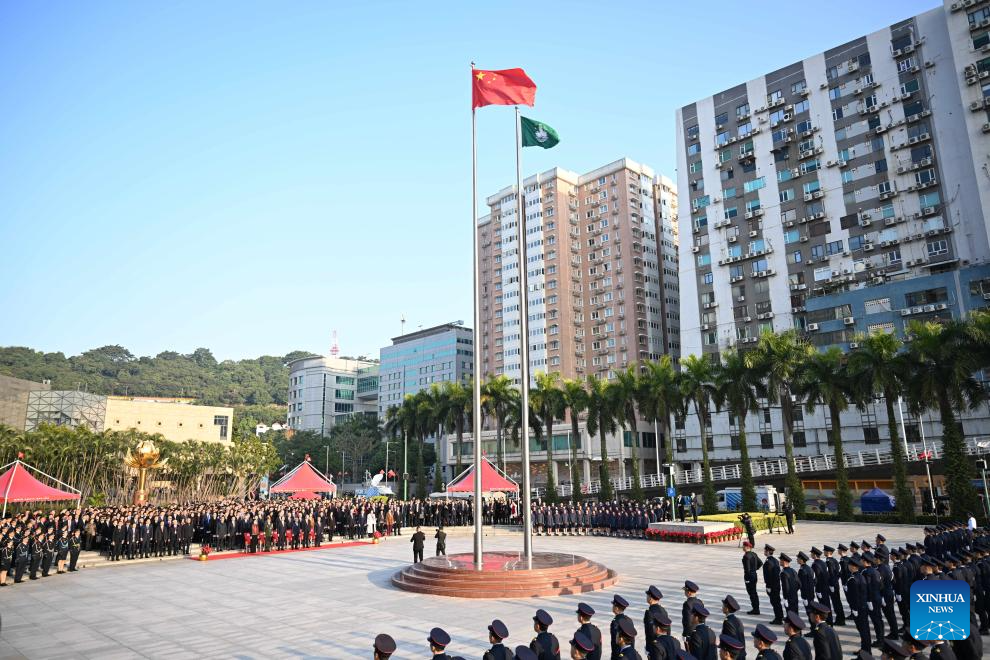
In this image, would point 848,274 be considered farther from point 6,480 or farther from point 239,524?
point 6,480

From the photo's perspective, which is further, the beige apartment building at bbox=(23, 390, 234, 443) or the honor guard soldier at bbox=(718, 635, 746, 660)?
the beige apartment building at bbox=(23, 390, 234, 443)

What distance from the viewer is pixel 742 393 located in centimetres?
4197

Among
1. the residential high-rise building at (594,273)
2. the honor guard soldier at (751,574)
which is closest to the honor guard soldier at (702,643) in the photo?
the honor guard soldier at (751,574)

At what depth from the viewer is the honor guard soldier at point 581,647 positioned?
755 cm

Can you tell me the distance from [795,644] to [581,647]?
282 centimetres

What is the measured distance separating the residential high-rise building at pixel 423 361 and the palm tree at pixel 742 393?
244ft

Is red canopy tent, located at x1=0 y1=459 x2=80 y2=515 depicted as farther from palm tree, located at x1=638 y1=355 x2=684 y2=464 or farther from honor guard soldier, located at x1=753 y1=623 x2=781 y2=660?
palm tree, located at x1=638 y1=355 x2=684 y2=464

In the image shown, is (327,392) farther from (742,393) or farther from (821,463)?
(742,393)

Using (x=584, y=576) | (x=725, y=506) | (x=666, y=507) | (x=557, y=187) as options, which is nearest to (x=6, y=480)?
(x=584, y=576)

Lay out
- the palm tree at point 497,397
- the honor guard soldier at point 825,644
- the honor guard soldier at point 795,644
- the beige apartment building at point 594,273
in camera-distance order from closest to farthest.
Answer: the honor guard soldier at point 795,644 → the honor guard soldier at point 825,644 → the palm tree at point 497,397 → the beige apartment building at point 594,273

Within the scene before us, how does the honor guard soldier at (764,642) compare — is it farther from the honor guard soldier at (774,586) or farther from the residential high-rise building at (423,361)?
the residential high-rise building at (423,361)

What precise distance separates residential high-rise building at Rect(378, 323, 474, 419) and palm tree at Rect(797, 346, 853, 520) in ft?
260

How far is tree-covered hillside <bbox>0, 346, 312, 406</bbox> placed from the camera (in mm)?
117450

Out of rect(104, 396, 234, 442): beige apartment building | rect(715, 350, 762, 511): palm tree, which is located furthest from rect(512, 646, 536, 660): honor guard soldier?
rect(104, 396, 234, 442): beige apartment building
